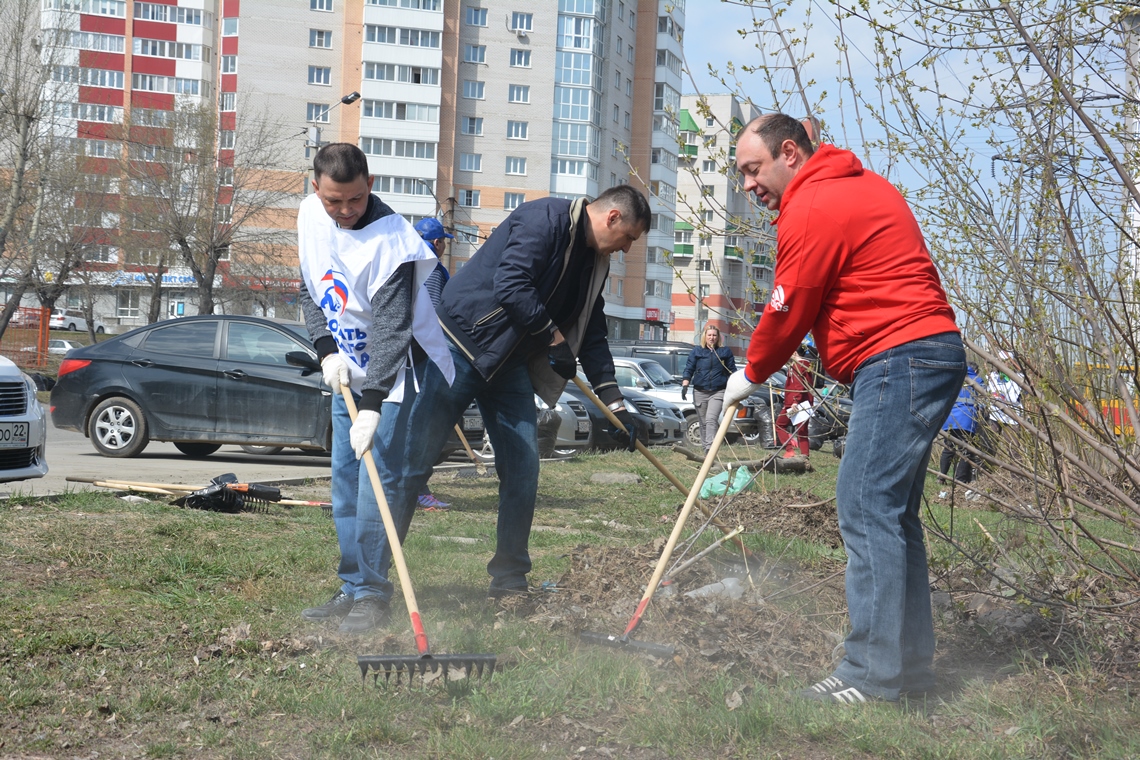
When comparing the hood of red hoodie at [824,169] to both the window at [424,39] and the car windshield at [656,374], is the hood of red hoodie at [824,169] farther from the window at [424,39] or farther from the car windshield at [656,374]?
the window at [424,39]

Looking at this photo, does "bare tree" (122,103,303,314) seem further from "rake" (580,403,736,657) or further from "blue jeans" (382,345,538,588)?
"rake" (580,403,736,657)

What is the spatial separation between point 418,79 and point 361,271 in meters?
61.9

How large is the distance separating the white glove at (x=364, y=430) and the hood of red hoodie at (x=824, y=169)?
179 cm

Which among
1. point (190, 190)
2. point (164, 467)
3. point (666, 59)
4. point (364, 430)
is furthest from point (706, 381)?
point (666, 59)

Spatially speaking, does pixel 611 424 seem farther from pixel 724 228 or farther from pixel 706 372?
pixel 724 228

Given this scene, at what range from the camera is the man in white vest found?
438cm

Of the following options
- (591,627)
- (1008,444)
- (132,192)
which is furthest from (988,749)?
(132,192)

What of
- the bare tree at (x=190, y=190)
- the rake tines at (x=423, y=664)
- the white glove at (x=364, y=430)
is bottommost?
the rake tines at (x=423, y=664)

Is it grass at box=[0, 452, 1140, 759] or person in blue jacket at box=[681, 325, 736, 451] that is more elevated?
person in blue jacket at box=[681, 325, 736, 451]

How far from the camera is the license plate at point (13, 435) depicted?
7367 mm

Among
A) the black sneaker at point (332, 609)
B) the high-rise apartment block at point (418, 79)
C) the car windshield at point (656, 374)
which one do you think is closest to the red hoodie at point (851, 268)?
the black sneaker at point (332, 609)

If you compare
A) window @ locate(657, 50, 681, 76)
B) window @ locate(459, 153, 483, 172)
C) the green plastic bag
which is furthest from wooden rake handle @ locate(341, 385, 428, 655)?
window @ locate(657, 50, 681, 76)

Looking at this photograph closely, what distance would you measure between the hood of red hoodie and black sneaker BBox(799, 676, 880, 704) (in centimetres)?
163

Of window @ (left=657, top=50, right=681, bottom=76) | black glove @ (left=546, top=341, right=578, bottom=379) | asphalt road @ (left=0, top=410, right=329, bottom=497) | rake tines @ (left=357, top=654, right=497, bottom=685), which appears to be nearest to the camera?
rake tines @ (left=357, top=654, right=497, bottom=685)
